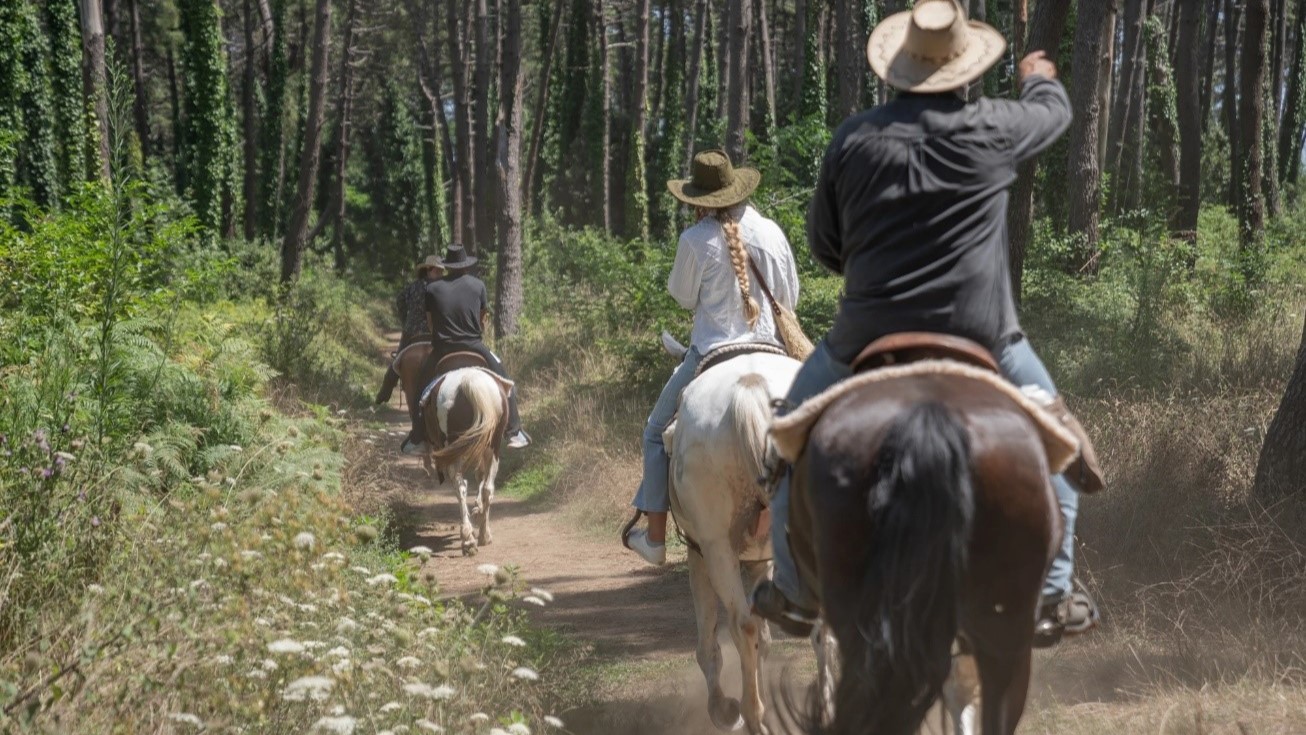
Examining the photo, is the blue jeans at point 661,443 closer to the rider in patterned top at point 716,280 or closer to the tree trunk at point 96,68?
the rider in patterned top at point 716,280

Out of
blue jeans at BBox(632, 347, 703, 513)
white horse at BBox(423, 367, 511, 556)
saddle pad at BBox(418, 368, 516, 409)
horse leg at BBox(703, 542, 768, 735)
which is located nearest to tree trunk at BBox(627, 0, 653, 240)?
saddle pad at BBox(418, 368, 516, 409)

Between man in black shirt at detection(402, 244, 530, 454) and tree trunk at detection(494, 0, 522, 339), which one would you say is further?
tree trunk at detection(494, 0, 522, 339)

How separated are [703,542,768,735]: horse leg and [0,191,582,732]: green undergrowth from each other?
39.6 inches

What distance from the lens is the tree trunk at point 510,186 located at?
78.6ft

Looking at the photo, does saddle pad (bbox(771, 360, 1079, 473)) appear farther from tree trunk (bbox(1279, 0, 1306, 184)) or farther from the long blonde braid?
tree trunk (bbox(1279, 0, 1306, 184))

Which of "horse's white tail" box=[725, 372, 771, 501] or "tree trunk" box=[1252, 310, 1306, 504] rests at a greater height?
"horse's white tail" box=[725, 372, 771, 501]

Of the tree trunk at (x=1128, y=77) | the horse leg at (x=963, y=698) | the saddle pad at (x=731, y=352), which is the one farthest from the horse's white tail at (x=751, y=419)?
the tree trunk at (x=1128, y=77)

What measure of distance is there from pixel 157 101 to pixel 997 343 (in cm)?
5913

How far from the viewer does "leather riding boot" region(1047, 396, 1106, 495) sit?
14.6ft

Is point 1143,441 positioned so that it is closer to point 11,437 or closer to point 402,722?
point 402,722

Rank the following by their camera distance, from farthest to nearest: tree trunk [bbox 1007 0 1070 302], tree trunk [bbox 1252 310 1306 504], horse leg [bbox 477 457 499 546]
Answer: horse leg [bbox 477 457 499 546], tree trunk [bbox 1007 0 1070 302], tree trunk [bbox 1252 310 1306 504]

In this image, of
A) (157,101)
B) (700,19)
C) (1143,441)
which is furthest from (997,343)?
(157,101)

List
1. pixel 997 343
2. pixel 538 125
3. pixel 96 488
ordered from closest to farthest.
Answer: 1. pixel 997 343
2. pixel 96 488
3. pixel 538 125

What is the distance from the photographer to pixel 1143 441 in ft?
30.4
